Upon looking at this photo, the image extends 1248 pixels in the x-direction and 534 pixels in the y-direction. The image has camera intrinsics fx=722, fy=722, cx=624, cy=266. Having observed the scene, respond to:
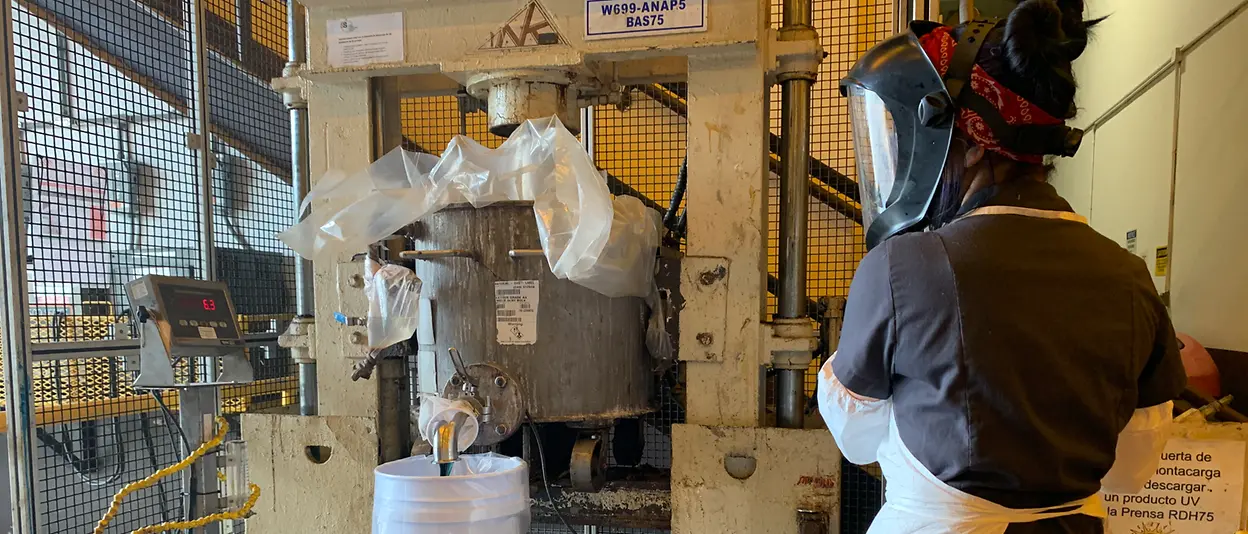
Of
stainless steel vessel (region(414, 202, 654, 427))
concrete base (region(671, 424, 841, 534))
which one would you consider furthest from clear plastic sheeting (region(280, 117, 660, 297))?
concrete base (region(671, 424, 841, 534))

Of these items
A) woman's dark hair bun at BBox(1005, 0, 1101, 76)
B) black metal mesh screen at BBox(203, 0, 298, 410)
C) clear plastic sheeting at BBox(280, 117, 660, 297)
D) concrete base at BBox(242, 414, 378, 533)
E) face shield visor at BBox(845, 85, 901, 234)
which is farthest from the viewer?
black metal mesh screen at BBox(203, 0, 298, 410)

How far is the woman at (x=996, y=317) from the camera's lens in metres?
0.91

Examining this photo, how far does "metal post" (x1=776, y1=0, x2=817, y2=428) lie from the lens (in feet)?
4.92

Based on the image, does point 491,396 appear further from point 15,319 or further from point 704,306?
point 15,319

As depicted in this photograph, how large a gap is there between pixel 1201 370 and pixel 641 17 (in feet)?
5.09

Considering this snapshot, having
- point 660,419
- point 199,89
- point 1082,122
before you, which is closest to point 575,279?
point 660,419

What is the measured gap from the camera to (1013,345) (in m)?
0.91

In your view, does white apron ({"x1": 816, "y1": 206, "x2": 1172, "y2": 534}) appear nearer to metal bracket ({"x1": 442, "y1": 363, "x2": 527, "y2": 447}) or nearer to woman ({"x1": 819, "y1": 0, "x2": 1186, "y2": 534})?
woman ({"x1": 819, "y1": 0, "x2": 1186, "y2": 534})

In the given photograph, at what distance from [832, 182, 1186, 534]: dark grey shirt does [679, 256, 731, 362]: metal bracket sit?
0.49m

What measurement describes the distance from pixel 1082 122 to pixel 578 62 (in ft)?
9.89

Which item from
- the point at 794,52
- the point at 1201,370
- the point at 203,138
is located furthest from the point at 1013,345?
the point at 203,138

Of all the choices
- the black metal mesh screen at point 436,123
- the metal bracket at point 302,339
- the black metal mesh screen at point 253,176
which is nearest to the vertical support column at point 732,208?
the metal bracket at point 302,339

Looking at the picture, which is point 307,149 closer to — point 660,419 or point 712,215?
point 712,215

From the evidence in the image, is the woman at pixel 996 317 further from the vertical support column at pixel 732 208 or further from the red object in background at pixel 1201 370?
the red object in background at pixel 1201 370
